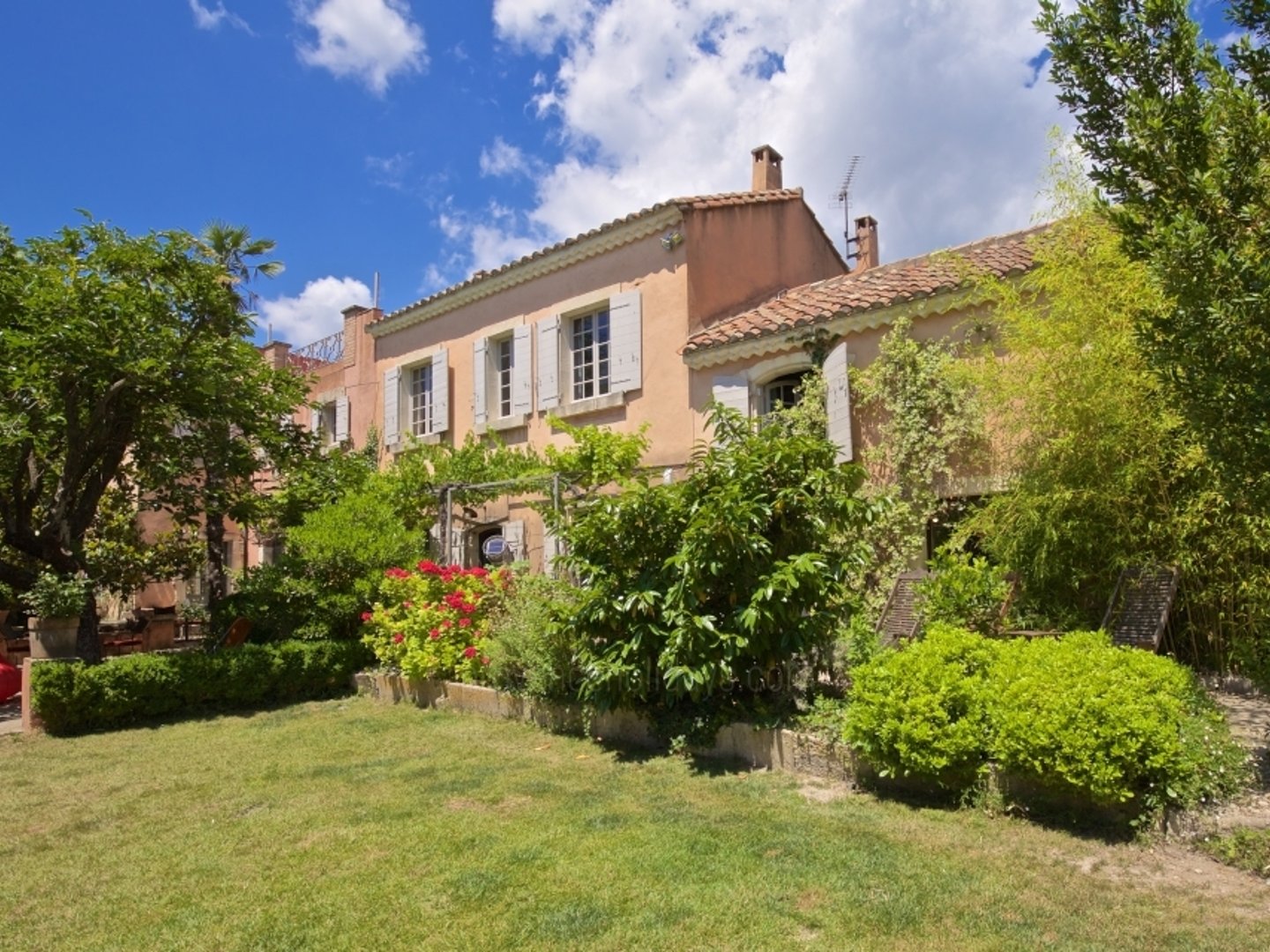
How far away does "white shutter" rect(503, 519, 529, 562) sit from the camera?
13555 mm

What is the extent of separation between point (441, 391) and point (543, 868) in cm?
1208

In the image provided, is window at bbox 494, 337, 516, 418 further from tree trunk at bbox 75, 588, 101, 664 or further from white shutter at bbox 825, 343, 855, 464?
tree trunk at bbox 75, 588, 101, 664

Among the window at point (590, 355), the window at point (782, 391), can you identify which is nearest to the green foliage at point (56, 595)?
the window at point (590, 355)

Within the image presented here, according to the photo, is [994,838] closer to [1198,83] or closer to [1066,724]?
[1066,724]

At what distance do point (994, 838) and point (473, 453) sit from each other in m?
9.56

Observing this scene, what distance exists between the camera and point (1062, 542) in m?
6.91

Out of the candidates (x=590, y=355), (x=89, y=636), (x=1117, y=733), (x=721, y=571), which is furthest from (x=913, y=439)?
(x=89, y=636)

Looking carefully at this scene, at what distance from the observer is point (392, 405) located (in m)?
16.4

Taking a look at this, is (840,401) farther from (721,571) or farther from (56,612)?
(56,612)

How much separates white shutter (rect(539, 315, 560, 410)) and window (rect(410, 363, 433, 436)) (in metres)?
3.27

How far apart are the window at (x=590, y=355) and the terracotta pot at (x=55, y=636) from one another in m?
7.29

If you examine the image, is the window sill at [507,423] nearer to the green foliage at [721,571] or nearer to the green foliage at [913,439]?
the green foliage at [913,439]

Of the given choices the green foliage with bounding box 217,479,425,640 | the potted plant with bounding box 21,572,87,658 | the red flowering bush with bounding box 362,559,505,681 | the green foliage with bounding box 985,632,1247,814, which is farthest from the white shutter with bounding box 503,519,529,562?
the green foliage with bounding box 985,632,1247,814

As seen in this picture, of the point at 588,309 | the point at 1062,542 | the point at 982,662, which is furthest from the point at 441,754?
the point at 588,309
